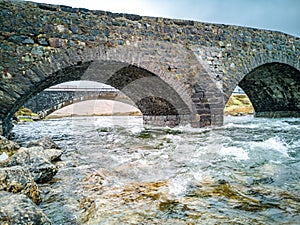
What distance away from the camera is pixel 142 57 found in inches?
306

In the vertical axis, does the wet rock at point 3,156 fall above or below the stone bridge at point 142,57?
below

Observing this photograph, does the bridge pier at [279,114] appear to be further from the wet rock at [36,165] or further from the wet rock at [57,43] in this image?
the wet rock at [36,165]

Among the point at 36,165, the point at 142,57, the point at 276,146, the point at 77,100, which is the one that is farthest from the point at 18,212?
the point at 77,100

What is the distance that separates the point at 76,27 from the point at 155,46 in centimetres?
246

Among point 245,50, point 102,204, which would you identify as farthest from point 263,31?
point 102,204

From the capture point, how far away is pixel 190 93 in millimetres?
8711

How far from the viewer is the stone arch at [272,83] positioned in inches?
386

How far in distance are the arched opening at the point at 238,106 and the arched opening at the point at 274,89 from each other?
4775mm

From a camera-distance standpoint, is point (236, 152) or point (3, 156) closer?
point (3, 156)

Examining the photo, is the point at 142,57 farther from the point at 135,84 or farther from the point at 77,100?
the point at 77,100

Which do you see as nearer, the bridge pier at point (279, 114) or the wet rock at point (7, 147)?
the wet rock at point (7, 147)

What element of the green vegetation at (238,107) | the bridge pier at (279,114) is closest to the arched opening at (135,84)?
the bridge pier at (279,114)

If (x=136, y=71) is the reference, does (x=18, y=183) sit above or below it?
below

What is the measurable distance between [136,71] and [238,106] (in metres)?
19.9
